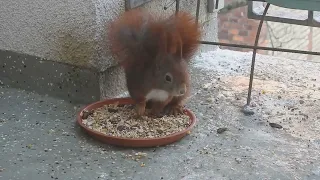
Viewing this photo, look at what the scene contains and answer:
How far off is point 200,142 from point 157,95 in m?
0.26

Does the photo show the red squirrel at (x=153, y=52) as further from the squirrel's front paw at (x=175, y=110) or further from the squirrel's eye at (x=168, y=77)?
the squirrel's front paw at (x=175, y=110)

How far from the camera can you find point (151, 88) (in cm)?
242

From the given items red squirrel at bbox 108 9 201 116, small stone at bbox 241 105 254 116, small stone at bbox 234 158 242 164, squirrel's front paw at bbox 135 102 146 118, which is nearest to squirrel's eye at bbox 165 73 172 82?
red squirrel at bbox 108 9 201 116

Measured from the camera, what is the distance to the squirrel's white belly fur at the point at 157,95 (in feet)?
7.98

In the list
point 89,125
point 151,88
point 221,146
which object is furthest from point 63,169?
point 221,146

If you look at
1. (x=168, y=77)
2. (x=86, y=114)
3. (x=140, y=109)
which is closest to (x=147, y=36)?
(x=168, y=77)

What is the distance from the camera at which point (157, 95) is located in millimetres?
2459

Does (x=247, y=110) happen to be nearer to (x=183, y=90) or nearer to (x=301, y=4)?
(x=183, y=90)

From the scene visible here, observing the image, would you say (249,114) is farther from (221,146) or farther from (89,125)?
(89,125)

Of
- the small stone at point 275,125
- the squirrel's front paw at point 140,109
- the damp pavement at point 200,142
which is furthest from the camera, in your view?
the small stone at point 275,125

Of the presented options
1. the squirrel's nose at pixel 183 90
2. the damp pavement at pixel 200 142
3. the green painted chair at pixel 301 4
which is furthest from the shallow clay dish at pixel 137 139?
the green painted chair at pixel 301 4

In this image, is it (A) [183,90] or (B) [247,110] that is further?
(B) [247,110]

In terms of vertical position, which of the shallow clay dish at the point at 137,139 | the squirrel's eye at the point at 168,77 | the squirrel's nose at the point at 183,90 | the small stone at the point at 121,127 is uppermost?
the squirrel's eye at the point at 168,77

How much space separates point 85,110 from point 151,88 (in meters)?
0.35
